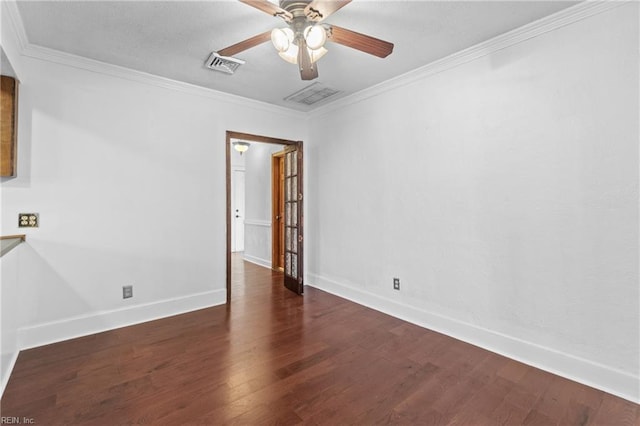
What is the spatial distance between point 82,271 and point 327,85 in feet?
10.7

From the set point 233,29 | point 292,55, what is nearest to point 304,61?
point 292,55

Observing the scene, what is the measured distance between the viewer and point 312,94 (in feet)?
12.6

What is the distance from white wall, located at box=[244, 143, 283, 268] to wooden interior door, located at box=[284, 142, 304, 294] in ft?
3.71

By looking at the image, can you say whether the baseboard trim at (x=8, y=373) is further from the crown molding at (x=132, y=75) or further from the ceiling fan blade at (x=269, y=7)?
the ceiling fan blade at (x=269, y=7)

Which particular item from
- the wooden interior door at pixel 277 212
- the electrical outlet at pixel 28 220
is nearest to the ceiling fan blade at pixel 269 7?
the electrical outlet at pixel 28 220

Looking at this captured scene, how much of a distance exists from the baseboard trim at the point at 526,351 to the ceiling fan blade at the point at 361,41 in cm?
248

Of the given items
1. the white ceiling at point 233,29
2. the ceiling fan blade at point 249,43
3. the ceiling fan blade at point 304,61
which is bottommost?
the ceiling fan blade at point 304,61

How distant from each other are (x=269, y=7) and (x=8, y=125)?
95.9 inches

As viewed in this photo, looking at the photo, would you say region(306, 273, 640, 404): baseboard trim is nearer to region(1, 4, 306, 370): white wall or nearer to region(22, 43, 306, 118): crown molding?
region(1, 4, 306, 370): white wall

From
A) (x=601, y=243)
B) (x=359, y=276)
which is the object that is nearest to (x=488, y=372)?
(x=601, y=243)

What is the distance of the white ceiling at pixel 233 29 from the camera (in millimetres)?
2133

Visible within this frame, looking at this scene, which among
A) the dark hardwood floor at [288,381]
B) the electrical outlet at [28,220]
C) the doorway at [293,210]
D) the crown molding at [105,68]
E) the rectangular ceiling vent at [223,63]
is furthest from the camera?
the doorway at [293,210]

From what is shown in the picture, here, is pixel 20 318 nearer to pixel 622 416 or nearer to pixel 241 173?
pixel 622 416

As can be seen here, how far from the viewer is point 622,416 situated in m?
1.81
